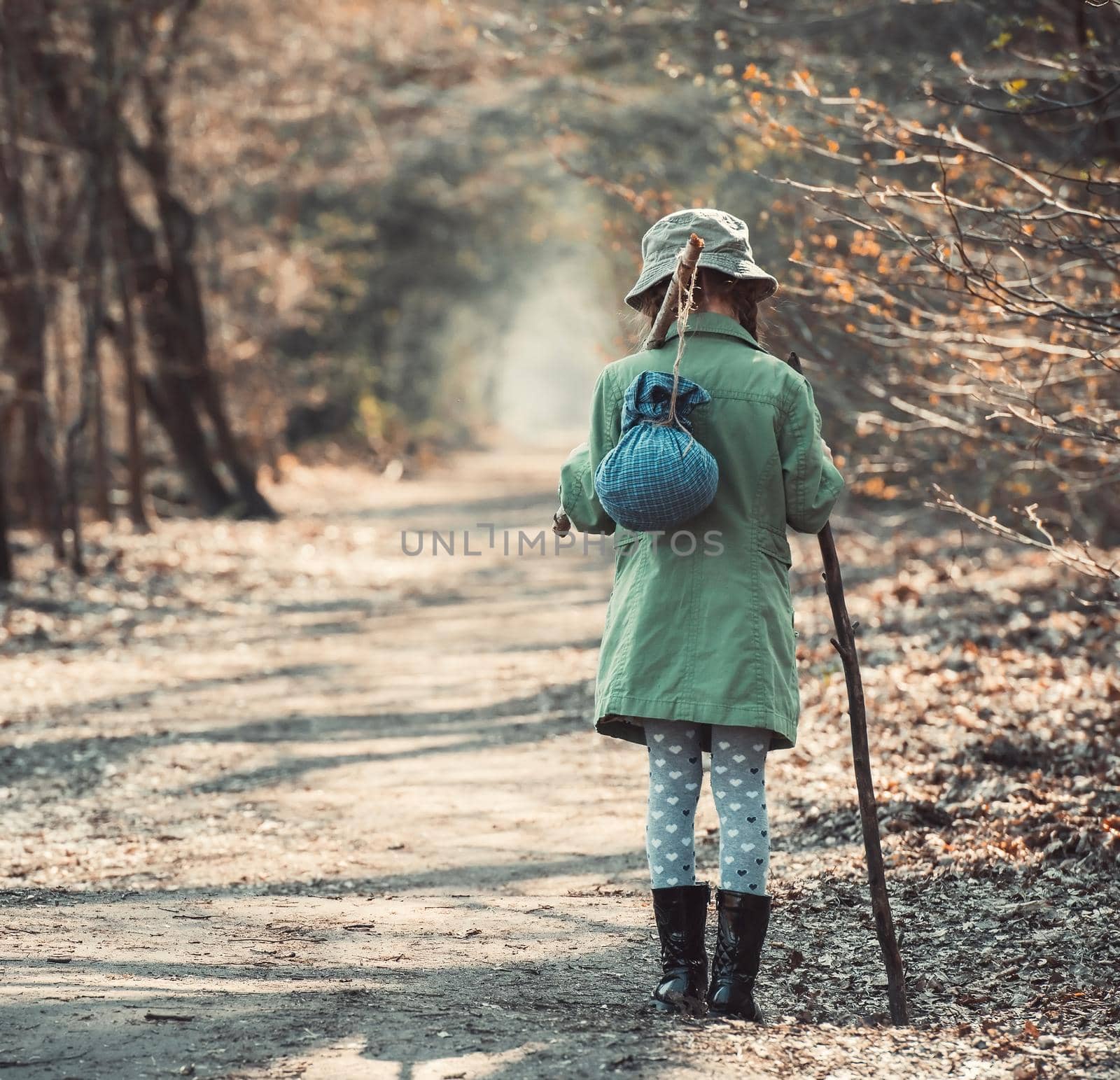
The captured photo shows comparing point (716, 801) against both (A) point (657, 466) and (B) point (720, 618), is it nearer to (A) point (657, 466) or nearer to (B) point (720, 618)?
(B) point (720, 618)

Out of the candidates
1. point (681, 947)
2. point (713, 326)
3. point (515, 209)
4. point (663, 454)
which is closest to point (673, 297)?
point (713, 326)

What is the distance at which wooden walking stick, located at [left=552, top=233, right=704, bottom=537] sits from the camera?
11.6 ft

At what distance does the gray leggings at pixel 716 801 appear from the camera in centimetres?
367

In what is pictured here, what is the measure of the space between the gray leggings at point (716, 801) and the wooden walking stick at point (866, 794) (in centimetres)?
27

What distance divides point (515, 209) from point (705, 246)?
3110 cm

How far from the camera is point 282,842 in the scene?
610 cm

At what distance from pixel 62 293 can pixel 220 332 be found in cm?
526

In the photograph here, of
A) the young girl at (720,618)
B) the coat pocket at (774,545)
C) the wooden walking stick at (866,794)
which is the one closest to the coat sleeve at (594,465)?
the young girl at (720,618)

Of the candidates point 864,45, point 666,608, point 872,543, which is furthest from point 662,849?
point 872,543

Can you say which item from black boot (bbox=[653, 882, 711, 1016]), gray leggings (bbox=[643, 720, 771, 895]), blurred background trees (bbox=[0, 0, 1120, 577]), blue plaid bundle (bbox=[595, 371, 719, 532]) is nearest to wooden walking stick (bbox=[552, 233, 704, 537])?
blue plaid bundle (bbox=[595, 371, 719, 532])

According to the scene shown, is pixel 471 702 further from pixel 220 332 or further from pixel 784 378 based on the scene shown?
pixel 220 332

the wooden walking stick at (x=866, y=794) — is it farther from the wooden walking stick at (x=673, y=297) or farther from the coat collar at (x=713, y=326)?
the wooden walking stick at (x=673, y=297)

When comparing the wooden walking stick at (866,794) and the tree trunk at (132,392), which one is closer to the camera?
the wooden walking stick at (866,794)

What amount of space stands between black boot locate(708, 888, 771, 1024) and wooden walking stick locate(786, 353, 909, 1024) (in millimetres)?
329
